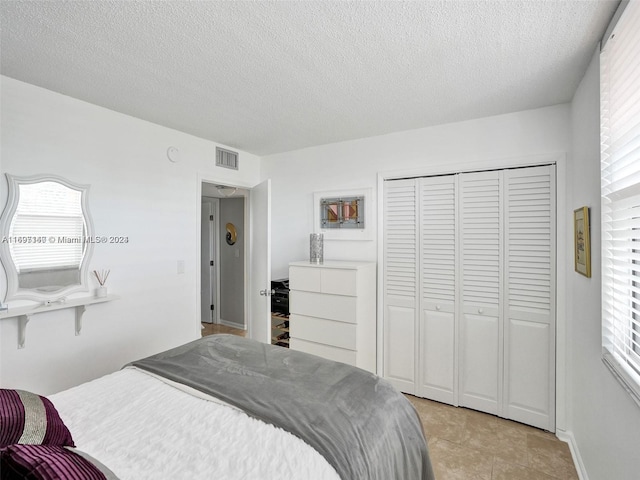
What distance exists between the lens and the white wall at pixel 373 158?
8.10 ft

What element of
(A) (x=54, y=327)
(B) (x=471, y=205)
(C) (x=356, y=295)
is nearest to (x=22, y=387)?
(A) (x=54, y=327)

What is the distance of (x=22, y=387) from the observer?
2004mm

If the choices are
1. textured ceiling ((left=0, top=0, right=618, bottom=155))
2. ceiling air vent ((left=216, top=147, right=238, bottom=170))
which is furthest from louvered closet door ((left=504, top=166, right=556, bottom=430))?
ceiling air vent ((left=216, top=147, right=238, bottom=170))

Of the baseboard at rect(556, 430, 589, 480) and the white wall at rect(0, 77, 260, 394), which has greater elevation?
the white wall at rect(0, 77, 260, 394)

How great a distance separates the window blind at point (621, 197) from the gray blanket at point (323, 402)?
0.88 metres

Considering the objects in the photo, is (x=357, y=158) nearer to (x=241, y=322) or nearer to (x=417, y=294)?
(x=417, y=294)

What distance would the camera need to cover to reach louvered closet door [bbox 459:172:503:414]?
2598 mm

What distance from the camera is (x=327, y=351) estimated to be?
9.52ft

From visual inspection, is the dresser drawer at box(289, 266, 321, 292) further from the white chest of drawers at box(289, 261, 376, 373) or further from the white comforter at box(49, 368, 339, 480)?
the white comforter at box(49, 368, 339, 480)

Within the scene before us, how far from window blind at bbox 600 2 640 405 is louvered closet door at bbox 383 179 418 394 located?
150 cm

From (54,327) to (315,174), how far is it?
259cm

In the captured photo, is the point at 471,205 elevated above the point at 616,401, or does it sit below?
above

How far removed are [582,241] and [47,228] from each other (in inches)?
133

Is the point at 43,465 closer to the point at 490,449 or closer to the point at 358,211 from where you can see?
the point at 490,449
